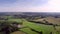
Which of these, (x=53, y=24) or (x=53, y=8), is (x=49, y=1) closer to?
(x=53, y=8)

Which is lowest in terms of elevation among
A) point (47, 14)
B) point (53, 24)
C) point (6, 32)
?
point (6, 32)

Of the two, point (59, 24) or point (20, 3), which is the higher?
point (20, 3)

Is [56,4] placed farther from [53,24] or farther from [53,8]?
[53,24]

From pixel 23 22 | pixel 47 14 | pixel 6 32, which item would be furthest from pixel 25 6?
pixel 6 32

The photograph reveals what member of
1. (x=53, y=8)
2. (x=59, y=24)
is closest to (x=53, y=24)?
(x=59, y=24)

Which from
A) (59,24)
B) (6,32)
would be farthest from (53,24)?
(6,32)

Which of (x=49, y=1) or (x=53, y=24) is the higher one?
(x=49, y=1)

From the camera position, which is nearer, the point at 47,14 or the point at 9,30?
the point at 9,30

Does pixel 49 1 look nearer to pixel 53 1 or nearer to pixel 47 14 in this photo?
pixel 53 1

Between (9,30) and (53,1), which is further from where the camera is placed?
(53,1)
